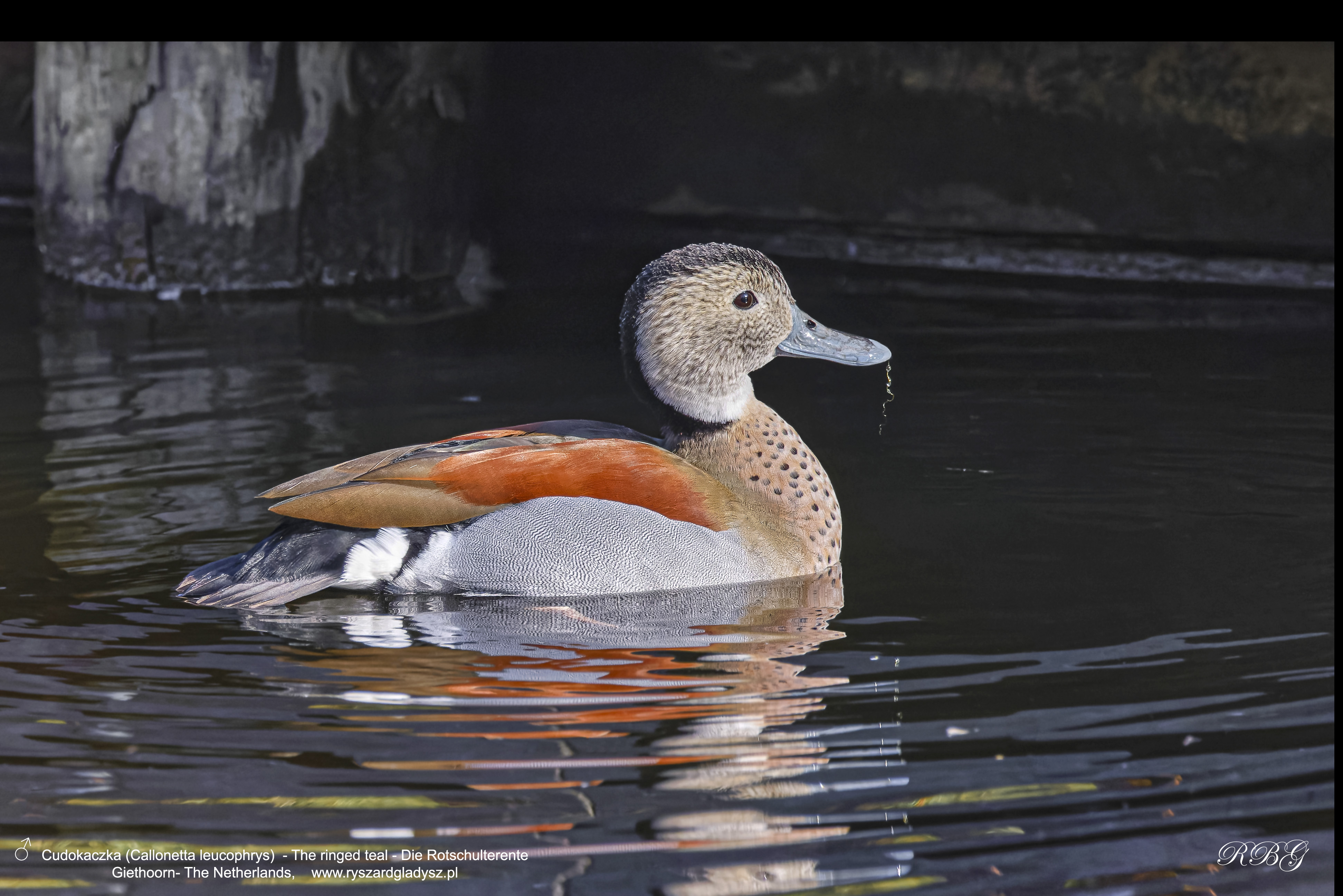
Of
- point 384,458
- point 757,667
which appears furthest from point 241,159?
point 757,667

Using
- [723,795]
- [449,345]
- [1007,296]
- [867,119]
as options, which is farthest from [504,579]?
[867,119]

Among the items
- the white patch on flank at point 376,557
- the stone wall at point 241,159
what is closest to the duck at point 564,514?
the white patch on flank at point 376,557

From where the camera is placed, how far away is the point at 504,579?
4.48 m

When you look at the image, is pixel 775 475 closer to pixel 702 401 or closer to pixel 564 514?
pixel 702 401

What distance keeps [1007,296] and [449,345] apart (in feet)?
11.0

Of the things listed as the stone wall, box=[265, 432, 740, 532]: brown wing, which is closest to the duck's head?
box=[265, 432, 740, 532]: brown wing

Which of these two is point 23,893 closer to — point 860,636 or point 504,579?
point 504,579

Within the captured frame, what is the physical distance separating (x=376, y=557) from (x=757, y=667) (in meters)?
1.24

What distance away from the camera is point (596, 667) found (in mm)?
3898

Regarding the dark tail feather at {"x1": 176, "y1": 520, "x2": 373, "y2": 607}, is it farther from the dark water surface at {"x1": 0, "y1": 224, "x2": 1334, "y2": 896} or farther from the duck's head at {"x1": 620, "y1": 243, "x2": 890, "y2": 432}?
the duck's head at {"x1": 620, "y1": 243, "x2": 890, "y2": 432}

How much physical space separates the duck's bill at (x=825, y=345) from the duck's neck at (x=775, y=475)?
263mm

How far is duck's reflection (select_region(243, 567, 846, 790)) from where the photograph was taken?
3371 mm

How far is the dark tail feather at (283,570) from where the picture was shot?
173 inches

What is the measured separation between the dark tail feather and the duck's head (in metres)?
1.02
